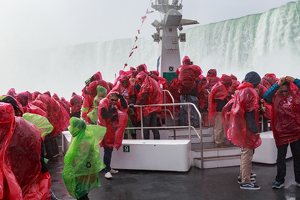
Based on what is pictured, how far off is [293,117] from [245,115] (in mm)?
672

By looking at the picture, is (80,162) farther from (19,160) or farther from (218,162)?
(218,162)

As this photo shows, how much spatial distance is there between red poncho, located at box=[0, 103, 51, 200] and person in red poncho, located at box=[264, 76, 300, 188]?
3.24m

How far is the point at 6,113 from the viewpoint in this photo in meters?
2.09

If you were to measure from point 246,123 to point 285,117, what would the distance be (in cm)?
56

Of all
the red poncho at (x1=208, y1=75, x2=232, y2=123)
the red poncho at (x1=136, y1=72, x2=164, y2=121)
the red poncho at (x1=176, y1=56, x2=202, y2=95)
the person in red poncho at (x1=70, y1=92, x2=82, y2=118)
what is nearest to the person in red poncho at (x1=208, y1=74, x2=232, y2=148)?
the red poncho at (x1=208, y1=75, x2=232, y2=123)

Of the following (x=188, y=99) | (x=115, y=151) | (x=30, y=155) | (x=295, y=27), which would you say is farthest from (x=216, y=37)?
(x=30, y=155)

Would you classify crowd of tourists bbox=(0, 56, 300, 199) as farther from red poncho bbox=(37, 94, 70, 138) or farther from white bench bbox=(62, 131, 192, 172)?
white bench bbox=(62, 131, 192, 172)

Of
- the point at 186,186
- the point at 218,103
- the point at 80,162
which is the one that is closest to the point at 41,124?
the point at 80,162

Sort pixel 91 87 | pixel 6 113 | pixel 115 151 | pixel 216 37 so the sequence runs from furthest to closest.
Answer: pixel 216 37, pixel 91 87, pixel 115 151, pixel 6 113

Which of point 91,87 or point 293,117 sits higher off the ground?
point 91,87

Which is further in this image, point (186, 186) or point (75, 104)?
point (75, 104)

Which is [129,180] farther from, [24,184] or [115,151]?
[24,184]

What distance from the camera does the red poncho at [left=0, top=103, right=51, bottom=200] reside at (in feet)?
6.86

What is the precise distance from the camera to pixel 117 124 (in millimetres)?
4934
